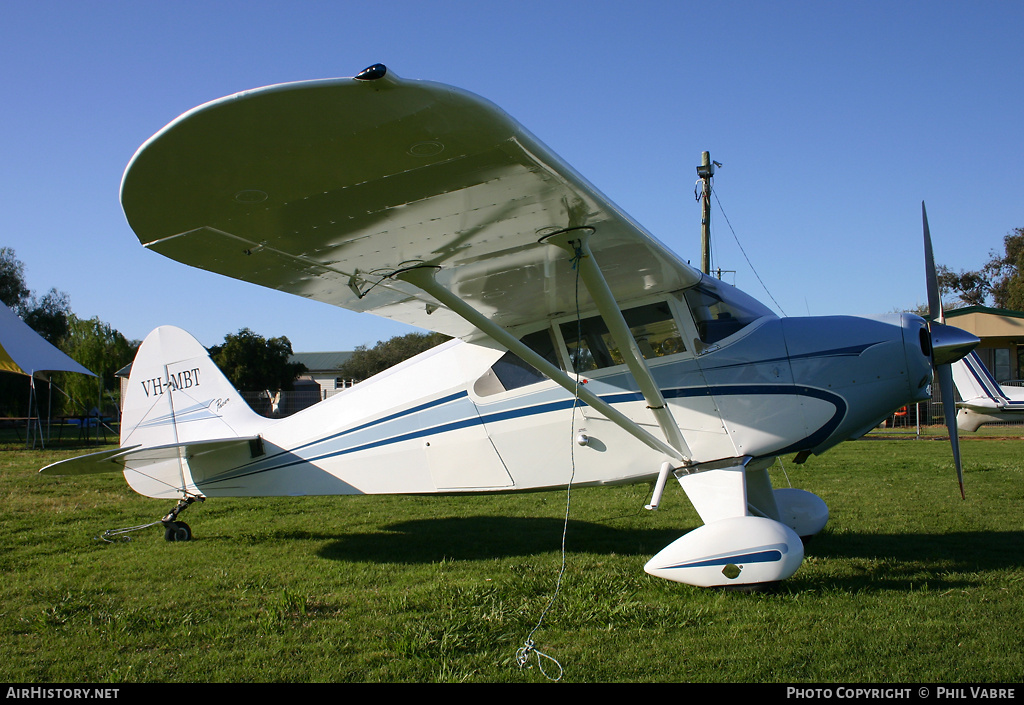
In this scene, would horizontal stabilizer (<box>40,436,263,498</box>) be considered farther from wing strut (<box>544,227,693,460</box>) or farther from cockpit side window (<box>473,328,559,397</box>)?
wing strut (<box>544,227,693,460</box>)

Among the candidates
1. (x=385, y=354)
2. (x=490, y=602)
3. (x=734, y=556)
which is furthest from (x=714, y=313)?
(x=385, y=354)

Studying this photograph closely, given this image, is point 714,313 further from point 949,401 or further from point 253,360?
point 253,360

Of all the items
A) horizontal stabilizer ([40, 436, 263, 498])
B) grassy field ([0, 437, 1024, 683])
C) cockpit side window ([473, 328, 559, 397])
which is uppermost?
cockpit side window ([473, 328, 559, 397])

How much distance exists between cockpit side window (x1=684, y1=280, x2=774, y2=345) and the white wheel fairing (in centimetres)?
147

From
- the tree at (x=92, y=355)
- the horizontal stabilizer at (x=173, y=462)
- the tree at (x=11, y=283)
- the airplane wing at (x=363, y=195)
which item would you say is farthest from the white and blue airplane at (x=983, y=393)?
the tree at (x=11, y=283)

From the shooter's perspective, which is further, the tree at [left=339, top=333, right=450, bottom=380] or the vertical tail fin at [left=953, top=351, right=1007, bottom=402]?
the tree at [left=339, top=333, right=450, bottom=380]

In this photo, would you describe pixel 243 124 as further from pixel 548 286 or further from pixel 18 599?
pixel 18 599

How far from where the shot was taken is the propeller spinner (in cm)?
498

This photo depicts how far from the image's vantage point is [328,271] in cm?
407

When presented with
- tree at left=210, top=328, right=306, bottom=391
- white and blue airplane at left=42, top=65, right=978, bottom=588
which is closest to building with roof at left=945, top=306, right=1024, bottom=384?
white and blue airplane at left=42, top=65, right=978, bottom=588

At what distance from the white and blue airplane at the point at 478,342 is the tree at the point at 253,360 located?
113 ft

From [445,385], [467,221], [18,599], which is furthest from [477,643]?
[18,599]

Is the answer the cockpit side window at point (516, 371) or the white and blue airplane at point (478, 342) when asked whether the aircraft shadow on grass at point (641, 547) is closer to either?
the white and blue airplane at point (478, 342)

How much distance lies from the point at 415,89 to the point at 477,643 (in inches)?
111
